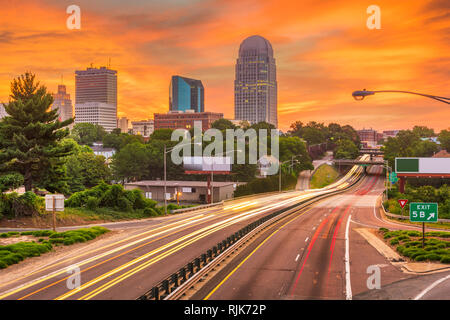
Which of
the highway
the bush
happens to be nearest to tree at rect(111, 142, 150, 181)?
→ the bush

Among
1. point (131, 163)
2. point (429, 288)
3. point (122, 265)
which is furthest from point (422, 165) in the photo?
point (122, 265)

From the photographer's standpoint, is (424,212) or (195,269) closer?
(195,269)

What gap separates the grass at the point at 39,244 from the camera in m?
26.8

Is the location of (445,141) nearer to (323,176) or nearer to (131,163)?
(323,176)

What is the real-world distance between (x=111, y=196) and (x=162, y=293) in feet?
108

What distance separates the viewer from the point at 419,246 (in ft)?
105

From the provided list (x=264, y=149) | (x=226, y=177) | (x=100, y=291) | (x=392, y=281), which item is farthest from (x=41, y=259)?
(x=264, y=149)

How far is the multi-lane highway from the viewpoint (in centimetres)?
2077

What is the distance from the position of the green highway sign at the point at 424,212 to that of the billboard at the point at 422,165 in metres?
59.9

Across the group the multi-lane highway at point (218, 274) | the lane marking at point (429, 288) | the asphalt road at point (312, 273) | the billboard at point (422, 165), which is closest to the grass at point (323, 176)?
the billboard at point (422, 165)

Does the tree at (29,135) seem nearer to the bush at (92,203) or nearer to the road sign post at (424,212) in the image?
the bush at (92,203)

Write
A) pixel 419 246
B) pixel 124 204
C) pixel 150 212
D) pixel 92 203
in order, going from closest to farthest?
pixel 419 246 → pixel 92 203 → pixel 124 204 → pixel 150 212

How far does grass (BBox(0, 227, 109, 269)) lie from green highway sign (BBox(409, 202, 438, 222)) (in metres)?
26.7

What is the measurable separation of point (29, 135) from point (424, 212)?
39.6m
